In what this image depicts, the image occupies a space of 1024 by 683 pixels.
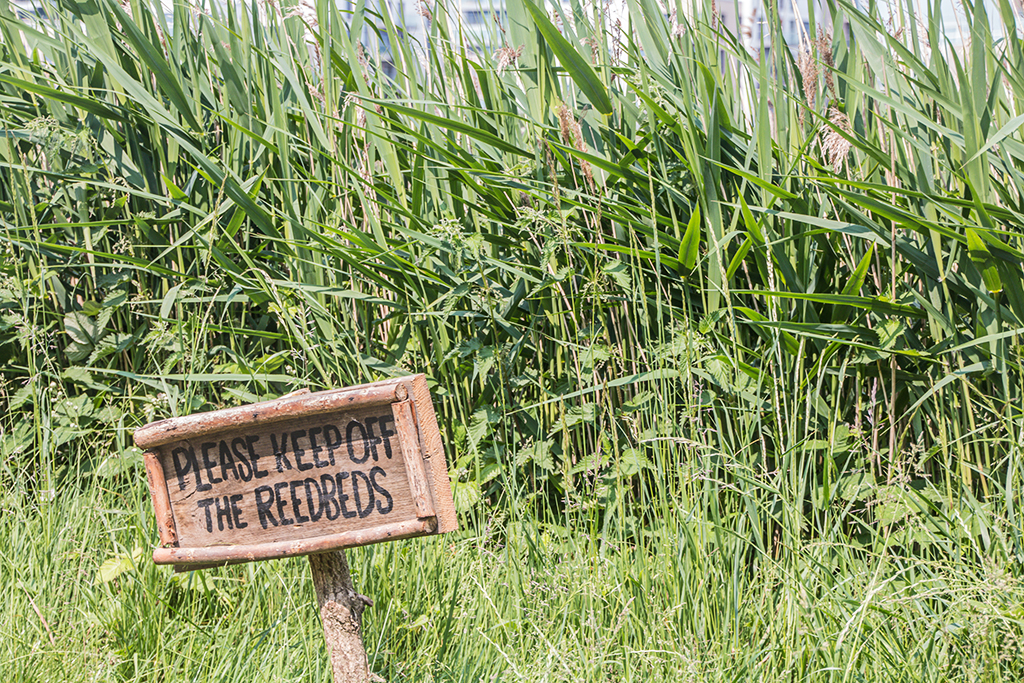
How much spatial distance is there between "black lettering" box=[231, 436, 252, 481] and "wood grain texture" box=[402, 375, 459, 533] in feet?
0.83

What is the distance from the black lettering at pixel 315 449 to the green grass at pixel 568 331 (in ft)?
1.43

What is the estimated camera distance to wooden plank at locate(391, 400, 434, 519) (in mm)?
1061

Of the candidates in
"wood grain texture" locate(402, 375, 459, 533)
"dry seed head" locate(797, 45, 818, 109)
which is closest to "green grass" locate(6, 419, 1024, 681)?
"wood grain texture" locate(402, 375, 459, 533)

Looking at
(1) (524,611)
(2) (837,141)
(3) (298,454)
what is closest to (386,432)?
(3) (298,454)

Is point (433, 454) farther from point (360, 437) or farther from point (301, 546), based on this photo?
point (301, 546)

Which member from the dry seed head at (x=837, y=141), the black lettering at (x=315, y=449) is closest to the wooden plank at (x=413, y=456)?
the black lettering at (x=315, y=449)

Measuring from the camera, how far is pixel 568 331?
5.91 feet

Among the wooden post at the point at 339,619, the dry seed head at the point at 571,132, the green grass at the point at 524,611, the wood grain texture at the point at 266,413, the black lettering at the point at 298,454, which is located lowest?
the green grass at the point at 524,611

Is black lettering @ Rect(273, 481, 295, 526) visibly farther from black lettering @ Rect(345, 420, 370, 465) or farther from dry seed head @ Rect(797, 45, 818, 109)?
dry seed head @ Rect(797, 45, 818, 109)

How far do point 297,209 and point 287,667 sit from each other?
1.04 metres

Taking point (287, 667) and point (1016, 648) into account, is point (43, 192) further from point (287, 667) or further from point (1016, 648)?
point (1016, 648)

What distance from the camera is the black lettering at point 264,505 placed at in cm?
111

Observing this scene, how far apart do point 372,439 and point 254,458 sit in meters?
0.17

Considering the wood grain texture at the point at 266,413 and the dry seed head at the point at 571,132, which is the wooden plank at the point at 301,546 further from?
the dry seed head at the point at 571,132
